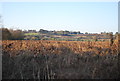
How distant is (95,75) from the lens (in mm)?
4746

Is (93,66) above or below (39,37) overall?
below

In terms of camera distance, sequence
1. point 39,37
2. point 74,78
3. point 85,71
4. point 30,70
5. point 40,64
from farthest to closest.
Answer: point 39,37 < point 40,64 < point 30,70 < point 85,71 < point 74,78

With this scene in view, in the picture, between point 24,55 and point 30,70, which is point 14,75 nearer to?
point 30,70

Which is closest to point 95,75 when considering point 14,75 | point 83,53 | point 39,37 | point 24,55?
point 83,53

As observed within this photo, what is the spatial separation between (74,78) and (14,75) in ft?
6.89

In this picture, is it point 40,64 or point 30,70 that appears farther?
point 40,64

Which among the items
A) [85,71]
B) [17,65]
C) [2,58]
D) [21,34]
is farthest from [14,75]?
[21,34]

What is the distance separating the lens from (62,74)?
15.7 ft

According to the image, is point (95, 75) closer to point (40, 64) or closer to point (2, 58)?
point (40, 64)

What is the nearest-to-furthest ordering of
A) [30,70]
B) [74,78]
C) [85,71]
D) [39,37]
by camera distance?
[74,78], [85,71], [30,70], [39,37]

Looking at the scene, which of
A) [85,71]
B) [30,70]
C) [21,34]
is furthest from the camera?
[21,34]

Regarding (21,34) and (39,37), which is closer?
(39,37)

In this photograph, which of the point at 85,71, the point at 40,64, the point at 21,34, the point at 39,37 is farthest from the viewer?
the point at 21,34

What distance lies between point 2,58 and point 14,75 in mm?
1549
